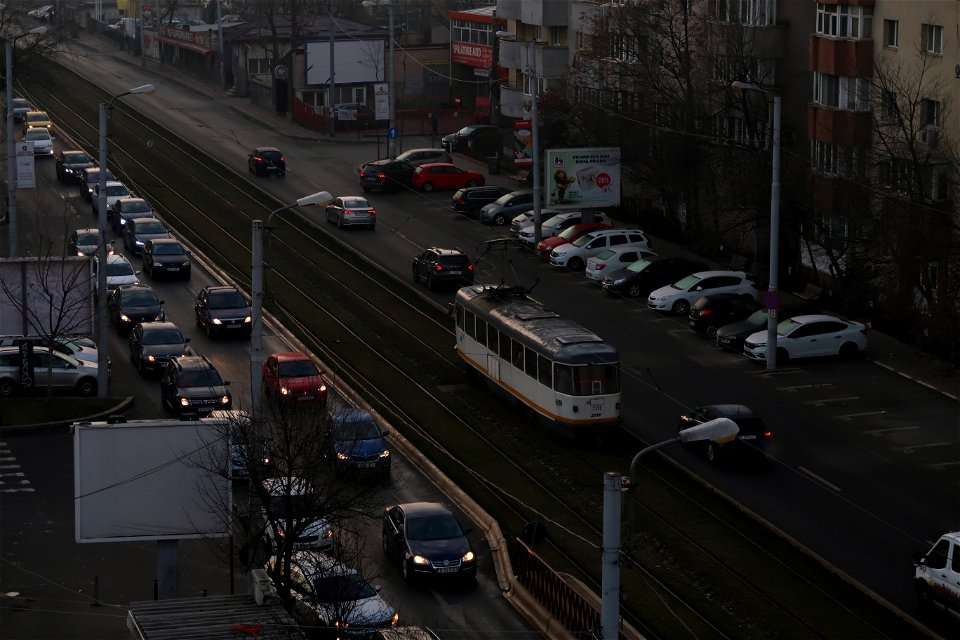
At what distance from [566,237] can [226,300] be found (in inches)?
→ 614

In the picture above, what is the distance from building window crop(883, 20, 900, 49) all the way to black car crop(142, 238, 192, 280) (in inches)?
988

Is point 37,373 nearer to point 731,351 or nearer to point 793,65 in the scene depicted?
point 731,351

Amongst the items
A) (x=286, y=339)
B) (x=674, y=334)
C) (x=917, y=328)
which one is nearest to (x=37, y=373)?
(x=286, y=339)

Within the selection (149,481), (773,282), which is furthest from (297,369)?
(773,282)

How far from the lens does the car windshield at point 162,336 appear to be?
146ft

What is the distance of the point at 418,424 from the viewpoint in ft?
130

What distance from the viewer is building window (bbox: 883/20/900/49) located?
166ft

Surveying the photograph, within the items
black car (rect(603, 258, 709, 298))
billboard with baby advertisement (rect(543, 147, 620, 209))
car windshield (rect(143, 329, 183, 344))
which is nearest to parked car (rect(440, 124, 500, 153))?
billboard with baby advertisement (rect(543, 147, 620, 209))

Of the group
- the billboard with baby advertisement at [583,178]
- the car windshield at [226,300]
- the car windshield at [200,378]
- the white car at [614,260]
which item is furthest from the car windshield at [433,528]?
the billboard with baby advertisement at [583,178]

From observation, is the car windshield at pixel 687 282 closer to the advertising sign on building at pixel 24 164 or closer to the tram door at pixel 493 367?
the tram door at pixel 493 367

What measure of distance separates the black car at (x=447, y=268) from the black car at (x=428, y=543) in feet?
74.7

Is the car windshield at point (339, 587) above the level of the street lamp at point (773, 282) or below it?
below

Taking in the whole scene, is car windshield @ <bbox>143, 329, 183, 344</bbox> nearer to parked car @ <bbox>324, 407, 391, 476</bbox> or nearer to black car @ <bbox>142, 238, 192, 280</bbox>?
black car @ <bbox>142, 238, 192, 280</bbox>

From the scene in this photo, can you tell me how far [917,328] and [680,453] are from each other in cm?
1042
